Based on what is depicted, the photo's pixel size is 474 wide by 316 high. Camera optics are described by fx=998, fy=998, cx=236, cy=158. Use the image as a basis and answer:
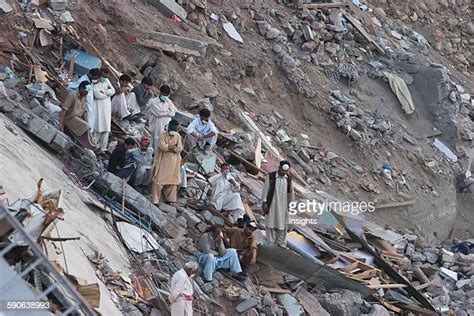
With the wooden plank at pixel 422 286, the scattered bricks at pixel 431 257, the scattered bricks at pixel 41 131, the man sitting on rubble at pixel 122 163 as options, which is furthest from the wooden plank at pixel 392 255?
the scattered bricks at pixel 41 131

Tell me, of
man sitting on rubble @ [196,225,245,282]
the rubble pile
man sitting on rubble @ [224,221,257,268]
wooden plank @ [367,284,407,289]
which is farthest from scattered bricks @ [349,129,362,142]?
man sitting on rubble @ [196,225,245,282]

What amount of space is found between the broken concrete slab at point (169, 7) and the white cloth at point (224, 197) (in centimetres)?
476

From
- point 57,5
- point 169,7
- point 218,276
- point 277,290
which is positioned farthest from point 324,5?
point 218,276

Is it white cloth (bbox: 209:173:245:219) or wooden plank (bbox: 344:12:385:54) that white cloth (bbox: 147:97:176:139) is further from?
wooden plank (bbox: 344:12:385:54)

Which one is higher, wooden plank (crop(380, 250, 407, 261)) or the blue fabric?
the blue fabric

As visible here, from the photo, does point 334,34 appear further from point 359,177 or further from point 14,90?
point 14,90

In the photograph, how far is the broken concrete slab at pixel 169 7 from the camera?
16.6m

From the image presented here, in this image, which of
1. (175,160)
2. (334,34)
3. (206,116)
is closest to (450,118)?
(334,34)

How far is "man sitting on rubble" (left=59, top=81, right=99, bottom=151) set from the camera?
12.1m

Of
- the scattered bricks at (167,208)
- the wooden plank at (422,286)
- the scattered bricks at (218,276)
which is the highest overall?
the scattered bricks at (167,208)

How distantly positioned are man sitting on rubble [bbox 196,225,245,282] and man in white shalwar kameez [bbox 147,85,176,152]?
1.66 metres

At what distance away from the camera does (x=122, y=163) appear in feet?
39.3

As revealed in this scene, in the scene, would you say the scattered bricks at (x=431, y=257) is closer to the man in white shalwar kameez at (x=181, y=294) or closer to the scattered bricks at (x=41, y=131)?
the scattered bricks at (x=41, y=131)

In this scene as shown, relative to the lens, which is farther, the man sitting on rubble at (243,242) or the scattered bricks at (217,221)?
the scattered bricks at (217,221)
